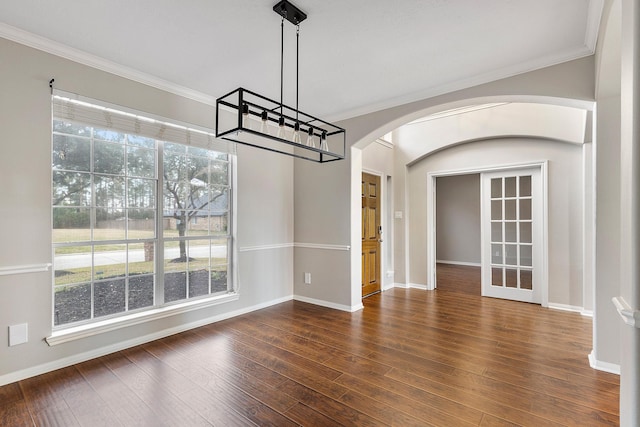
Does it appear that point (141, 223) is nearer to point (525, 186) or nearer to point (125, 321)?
point (125, 321)

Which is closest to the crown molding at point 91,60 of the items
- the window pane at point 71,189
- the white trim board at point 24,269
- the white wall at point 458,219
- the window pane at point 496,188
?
the window pane at point 71,189

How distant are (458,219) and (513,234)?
3799 mm

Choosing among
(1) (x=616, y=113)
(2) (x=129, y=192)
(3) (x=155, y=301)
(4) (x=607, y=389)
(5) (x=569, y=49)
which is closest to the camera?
(4) (x=607, y=389)

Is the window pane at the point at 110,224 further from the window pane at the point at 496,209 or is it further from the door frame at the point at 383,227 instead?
the window pane at the point at 496,209

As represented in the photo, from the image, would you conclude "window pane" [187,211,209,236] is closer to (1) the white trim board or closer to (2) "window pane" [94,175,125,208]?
(2) "window pane" [94,175,125,208]

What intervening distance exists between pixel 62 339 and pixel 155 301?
2.68 feet

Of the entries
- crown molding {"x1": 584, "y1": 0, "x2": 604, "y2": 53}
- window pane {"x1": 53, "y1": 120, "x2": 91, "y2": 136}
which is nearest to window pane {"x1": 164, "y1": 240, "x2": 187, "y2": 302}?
window pane {"x1": 53, "y1": 120, "x2": 91, "y2": 136}

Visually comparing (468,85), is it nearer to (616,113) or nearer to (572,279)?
(616,113)

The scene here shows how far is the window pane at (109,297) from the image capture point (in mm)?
2840

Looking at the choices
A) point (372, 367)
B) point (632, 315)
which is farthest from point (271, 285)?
point (632, 315)

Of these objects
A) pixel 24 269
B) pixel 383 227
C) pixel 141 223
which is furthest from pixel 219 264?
pixel 383 227

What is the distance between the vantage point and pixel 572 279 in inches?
162

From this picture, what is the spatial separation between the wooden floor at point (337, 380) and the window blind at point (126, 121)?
85.0 inches

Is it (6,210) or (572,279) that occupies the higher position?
(6,210)
